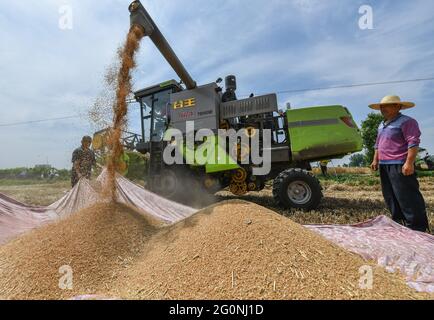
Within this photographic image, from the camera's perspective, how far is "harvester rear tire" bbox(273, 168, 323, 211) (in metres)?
4.46

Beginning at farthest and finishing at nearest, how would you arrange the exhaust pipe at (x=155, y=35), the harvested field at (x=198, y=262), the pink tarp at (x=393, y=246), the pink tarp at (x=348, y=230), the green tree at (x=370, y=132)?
1. the green tree at (x=370, y=132)
2. the exhaust pipe at (x=155, y=35)
3. the pink tarp at (x=348, y=230)
4. the pink tarp at (x=393, y=246)
5. the harvested field at (x=198, y=262)

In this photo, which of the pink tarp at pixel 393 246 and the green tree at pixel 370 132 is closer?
the pink tarp at pixel 393 246

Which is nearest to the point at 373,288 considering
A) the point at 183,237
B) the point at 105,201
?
the point at 183,237

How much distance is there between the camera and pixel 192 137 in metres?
5.11

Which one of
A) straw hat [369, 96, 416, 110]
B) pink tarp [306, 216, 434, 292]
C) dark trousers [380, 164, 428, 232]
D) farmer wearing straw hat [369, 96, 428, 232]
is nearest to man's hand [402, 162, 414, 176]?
farmer wearing straw hat [369, 96, 428, 232]

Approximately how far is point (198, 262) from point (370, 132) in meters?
25.6

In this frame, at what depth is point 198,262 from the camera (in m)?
1.75

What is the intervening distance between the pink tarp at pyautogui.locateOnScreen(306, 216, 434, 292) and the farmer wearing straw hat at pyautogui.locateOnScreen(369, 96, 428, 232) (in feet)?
0.75

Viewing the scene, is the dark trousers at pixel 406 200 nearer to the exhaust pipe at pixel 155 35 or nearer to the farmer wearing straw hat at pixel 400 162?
the farmer wearing straw hat at pixel 400 162

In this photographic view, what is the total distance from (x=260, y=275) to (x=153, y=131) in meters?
4.66

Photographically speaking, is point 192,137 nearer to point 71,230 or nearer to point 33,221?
point 33,221
